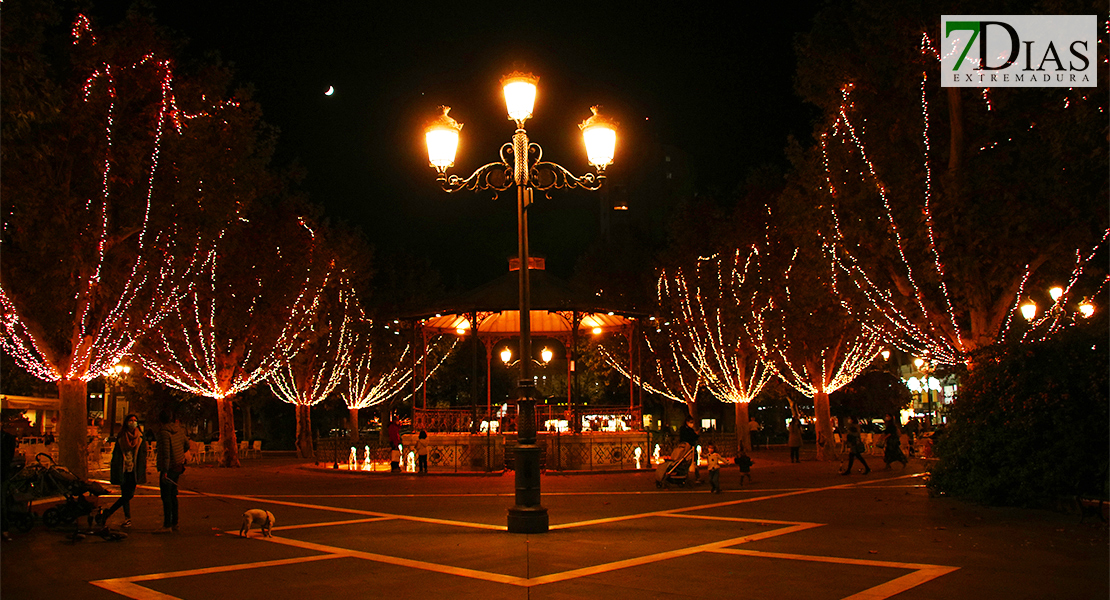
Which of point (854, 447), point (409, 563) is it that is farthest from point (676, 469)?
point (409, 563)

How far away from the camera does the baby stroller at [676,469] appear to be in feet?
61.4

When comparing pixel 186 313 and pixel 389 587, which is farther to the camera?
pixel 186 313

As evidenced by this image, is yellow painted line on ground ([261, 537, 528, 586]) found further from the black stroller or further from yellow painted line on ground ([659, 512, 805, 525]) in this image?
yellow painted line on ground ([659, 512, 805, 525])

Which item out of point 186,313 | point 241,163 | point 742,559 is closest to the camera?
point 742,559

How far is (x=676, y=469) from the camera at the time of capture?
18828 millimetres

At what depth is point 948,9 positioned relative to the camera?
62.2 ft

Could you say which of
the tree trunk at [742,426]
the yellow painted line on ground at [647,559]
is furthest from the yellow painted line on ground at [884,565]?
the tree trunk at [742,426]

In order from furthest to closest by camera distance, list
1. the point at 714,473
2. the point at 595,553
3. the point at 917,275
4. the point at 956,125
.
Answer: the point at 917,275
the point at 956,125
the point at 714,473
the point at 595,553

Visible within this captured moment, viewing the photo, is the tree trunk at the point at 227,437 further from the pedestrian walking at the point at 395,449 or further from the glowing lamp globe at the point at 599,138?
the glowing lamp globe at the point at 599,138

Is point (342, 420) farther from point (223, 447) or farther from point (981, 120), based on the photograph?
point (981, 120)

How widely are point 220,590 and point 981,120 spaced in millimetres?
18102

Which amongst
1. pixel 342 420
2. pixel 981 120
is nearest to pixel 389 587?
pixel 981 120

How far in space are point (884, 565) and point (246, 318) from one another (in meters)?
27.0

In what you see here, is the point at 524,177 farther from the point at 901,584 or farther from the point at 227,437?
the point at 227,437
